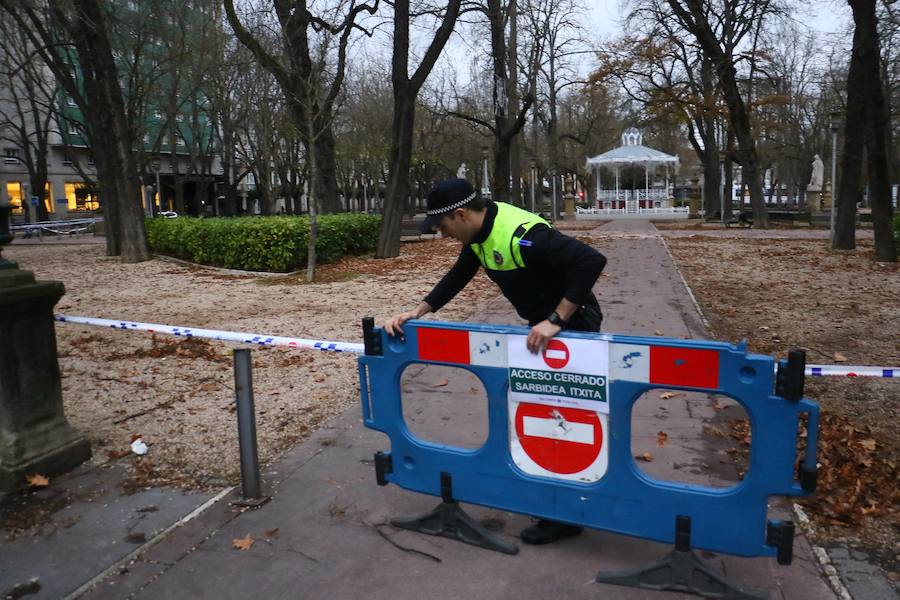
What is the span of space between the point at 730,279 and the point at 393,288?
633 centimetres

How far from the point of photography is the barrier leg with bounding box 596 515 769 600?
2.72 m

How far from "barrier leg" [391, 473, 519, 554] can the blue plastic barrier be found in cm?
3

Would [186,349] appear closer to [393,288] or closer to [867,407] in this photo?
[393,288]

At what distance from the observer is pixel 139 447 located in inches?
181

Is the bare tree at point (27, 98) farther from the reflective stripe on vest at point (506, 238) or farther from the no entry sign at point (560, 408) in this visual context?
the no entry sign at point (560, 408)

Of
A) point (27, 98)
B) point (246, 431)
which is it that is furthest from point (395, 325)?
point (27, 98)

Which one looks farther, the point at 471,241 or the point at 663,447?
the point at 663,447

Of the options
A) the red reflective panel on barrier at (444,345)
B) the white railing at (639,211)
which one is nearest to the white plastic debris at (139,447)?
the red reflective panel on barrier at (444,345)

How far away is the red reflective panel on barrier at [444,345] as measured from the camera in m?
3.11

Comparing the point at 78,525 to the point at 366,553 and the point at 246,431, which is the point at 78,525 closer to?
the point at 246,431

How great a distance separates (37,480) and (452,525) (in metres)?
2.52

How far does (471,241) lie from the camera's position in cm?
326

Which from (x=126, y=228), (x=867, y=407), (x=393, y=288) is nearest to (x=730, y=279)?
(x=393, y=288)

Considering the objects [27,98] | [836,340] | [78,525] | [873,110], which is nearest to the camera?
[78,525]
